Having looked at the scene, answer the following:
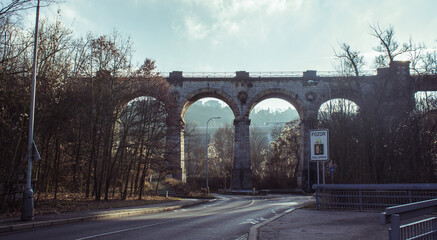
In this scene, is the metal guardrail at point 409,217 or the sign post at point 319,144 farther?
the sign post at point 319,144

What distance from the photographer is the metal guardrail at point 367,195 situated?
1230 centimetres

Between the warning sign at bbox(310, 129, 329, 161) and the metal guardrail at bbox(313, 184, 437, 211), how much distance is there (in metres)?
1.18

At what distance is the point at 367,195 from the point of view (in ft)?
44.7

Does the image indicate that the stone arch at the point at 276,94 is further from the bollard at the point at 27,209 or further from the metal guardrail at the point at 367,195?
the bollard at the point at 27,209

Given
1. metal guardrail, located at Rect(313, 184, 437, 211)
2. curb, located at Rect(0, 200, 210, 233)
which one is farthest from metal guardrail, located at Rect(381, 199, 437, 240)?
curb, located at Rect(0, 200, 210, 233)

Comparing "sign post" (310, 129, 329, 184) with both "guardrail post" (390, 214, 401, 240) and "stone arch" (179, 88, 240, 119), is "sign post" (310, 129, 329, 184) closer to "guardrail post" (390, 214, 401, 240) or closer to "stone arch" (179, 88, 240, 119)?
"guardrail post" (390, 214, 401, 240)

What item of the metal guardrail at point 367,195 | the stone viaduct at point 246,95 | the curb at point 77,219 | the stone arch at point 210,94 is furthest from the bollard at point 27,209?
the stone arch at point 210,94

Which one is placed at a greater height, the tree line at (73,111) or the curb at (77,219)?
the tree line at (73,111)

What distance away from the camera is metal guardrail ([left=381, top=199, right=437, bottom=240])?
397cm

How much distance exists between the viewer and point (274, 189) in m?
48.0

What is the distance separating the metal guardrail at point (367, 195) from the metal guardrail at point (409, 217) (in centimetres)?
737

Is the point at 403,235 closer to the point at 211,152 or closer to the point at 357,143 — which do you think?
the point at 357,143

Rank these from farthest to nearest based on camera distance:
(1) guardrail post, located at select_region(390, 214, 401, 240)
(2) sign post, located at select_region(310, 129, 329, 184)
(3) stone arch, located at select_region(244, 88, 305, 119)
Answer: (3) stone arch, located at select_region(244, 88, 305, 119) < (2) sign post, located at select_region(310, 129, 329, 184) < (1) guardrail post, located at select_region(390, 214, 401, 240)

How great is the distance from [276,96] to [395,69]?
2454 centimetres
